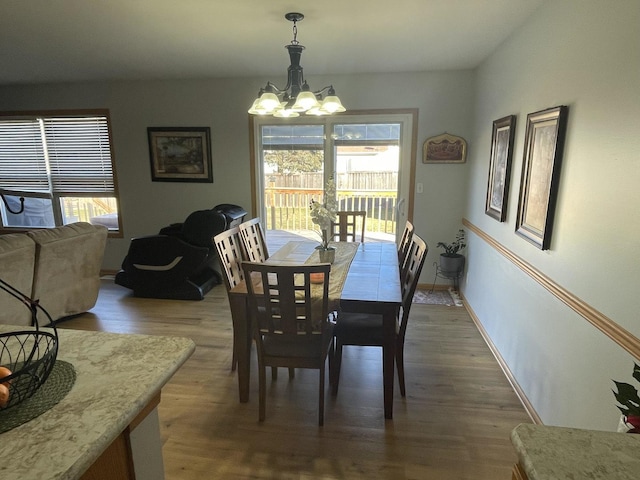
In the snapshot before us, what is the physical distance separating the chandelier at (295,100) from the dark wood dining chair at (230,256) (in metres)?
0.85

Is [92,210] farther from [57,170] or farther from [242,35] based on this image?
[242,35]

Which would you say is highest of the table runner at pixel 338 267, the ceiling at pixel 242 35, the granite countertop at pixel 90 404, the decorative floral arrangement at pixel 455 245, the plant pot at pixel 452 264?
the ceiling at pixel 242 35

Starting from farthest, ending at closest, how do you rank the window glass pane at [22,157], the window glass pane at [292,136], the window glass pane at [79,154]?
the window glass pane at [22,157], the window glass pane at [79,154], the window glass pane at [292,136]

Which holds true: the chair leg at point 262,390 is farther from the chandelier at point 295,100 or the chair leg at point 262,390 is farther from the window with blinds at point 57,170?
the window with blinds at point 57,170

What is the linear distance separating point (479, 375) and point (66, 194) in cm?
523

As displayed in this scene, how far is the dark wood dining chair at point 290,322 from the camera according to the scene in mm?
1804

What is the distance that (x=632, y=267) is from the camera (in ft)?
4.49

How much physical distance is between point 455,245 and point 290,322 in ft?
9.43

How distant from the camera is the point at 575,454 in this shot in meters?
0.72

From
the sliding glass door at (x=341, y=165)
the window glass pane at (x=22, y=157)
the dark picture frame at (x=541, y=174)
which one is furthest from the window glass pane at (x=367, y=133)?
the window glass pane at (x=22, y=157)

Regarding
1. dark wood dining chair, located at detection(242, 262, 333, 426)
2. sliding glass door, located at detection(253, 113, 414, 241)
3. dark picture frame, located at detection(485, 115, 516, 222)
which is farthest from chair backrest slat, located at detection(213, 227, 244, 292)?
dark picture frame, located at detection(485, 115, 516, 222)

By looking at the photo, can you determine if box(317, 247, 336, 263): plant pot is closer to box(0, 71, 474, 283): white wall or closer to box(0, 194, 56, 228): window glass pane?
box(0, 71, 474, 283): white wall

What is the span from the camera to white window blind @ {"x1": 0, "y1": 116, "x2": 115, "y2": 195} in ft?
15.2

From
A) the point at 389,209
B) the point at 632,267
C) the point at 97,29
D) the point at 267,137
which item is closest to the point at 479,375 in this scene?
the point at 632,267
